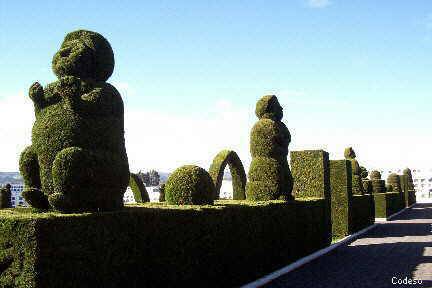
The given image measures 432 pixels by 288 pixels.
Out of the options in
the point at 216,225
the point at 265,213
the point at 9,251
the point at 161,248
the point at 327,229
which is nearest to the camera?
the point at 9,251

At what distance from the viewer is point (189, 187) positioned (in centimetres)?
1150

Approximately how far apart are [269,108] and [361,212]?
11624 mm

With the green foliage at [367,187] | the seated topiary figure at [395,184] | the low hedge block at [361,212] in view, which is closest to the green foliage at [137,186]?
the low hedge block at [361,212]

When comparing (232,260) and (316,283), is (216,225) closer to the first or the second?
(232,260)

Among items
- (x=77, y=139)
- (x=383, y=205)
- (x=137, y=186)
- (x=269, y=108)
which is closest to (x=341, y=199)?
(x=269, y=108)

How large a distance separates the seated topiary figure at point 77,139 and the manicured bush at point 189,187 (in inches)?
128

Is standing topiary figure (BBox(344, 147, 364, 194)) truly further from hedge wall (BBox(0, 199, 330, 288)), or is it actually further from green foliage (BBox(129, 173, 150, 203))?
hedge wall (BBox(0, 199, 330, 288))

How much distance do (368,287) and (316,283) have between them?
124 cm

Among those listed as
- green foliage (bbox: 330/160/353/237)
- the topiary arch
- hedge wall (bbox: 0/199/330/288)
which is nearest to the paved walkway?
hedge wall (bbox: 0/199/330/288)

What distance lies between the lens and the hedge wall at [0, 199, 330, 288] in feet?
20.2

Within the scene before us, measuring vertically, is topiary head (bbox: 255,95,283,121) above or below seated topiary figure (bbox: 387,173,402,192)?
above

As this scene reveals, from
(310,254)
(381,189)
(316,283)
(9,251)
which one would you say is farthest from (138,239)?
(381,189)

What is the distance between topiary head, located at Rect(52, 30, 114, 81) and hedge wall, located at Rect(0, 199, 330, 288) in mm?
2668

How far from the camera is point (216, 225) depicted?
10203mm
